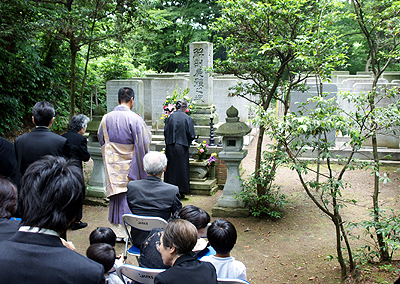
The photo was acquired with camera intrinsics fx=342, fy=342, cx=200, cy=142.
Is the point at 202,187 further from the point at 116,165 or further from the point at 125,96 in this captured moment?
the point at 125,96

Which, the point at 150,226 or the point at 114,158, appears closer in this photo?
the point at 150,226

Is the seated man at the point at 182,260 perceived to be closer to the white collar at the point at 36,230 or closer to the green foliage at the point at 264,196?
the white collar at the point at 36,230

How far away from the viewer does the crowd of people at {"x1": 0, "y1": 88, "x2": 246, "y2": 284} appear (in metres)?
1.30

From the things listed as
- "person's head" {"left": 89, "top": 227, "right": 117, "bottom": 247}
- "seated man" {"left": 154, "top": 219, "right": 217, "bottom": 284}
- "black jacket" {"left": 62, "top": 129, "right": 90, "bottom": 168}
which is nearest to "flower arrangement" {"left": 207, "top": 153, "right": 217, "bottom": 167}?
"black jacket" {"left": 62, "top": 129, "right": 90, "bottom": 168}

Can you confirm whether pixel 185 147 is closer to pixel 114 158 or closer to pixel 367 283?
pixel 114 158

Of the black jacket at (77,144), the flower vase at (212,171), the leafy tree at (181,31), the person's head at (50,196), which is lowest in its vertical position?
the flower vase at (212,171)

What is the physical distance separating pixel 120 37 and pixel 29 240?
7.21 metres

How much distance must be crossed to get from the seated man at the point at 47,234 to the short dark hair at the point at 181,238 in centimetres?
76

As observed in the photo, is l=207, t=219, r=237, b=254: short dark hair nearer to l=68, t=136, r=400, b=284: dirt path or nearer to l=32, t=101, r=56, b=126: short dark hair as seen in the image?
l=68, t=136, r=400, b=284: dirt path

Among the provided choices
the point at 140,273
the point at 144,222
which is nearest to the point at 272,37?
the point at 144,222

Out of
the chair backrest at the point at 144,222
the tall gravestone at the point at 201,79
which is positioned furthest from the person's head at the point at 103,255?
the tall gravestone at the point at 201,79

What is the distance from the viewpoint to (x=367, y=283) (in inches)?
126

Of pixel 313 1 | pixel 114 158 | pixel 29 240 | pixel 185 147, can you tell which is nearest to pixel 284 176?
pixel 185 147

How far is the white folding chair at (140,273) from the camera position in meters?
2.21
